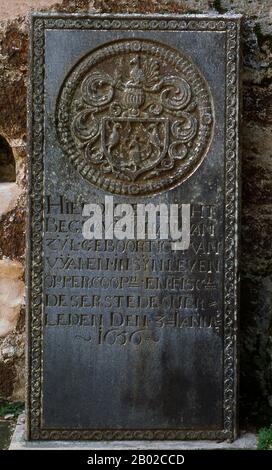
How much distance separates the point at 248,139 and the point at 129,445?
1.84 metres

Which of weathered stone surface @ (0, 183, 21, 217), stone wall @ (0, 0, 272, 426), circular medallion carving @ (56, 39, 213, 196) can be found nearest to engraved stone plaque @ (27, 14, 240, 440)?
circular medallion carving @ (56, 39, 213, 196)

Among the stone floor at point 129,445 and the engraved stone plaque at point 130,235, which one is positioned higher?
the engraved stone plaque at point 130,235

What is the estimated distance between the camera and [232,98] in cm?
372

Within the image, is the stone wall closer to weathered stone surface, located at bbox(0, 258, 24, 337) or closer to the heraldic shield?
weathered stone surface, located at bbox(0, 258, 24, 337)

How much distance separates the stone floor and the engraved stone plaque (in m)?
0.04

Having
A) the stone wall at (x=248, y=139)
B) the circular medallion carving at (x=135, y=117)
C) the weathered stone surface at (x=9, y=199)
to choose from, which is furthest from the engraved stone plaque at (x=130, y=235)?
the weathered stone surface at (x=9, y=199)

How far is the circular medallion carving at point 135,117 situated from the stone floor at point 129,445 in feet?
4.41

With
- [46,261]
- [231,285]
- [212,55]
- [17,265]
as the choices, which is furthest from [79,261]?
[212,55]

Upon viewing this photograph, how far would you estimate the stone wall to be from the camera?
158 inches

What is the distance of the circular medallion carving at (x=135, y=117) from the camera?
147 inches

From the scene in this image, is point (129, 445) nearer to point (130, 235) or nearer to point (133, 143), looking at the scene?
point (130, 235)

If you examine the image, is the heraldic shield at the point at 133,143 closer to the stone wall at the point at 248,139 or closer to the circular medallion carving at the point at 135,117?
the circular medallion carving at the point at 135,117
